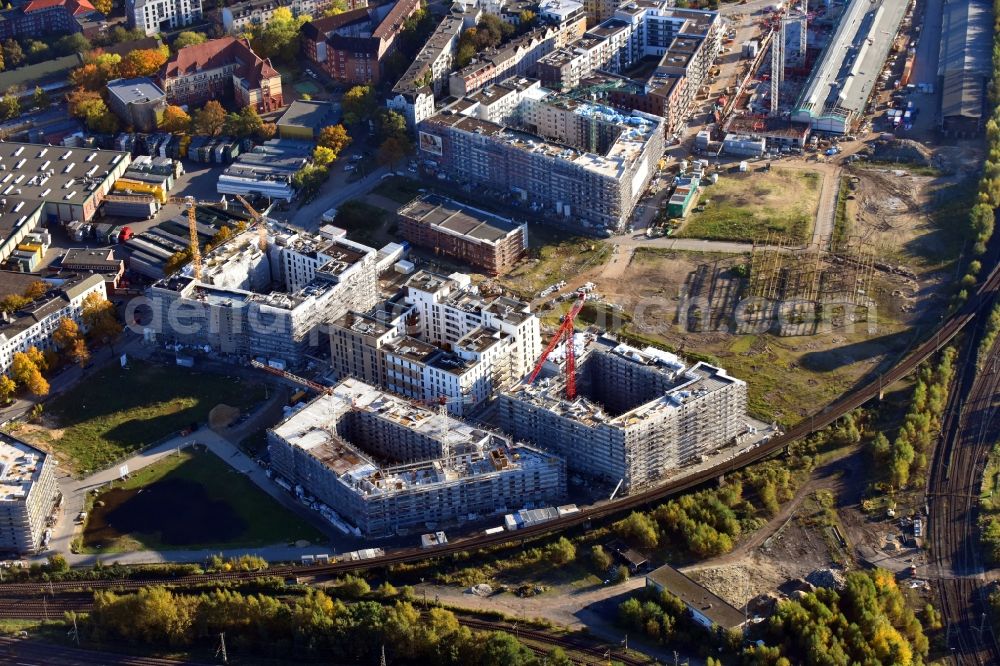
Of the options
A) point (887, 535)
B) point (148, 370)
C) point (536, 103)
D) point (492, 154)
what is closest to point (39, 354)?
point (148, 370)

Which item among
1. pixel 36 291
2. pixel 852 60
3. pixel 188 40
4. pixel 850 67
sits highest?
pixel 188 40

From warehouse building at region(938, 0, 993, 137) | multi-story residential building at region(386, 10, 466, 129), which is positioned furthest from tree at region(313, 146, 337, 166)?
warehouse building at region(938, 0, 993, 137)

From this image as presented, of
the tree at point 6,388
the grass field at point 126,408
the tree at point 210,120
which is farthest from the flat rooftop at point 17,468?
the tree at point 210,120

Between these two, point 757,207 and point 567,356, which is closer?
point 567,356

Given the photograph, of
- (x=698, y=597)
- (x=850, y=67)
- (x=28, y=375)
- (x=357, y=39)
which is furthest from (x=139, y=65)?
(x=698, y=597)

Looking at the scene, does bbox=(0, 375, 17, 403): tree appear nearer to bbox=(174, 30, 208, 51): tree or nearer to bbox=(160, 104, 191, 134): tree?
bbox=(160, 104, 191, 134): tree

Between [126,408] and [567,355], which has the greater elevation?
[567,355]

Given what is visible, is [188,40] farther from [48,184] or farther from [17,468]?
[17,468]
